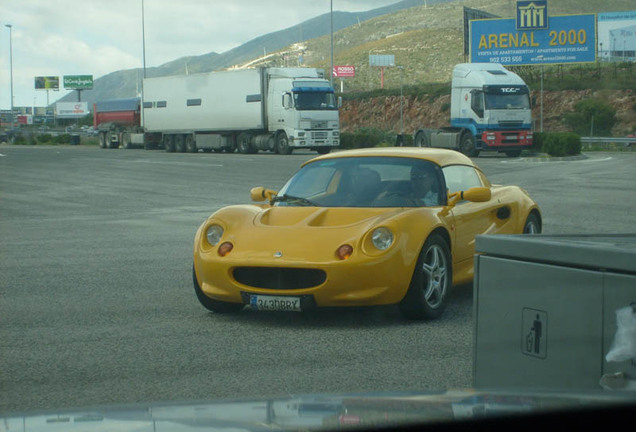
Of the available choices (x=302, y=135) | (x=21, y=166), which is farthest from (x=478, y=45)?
(x=21, y=166)

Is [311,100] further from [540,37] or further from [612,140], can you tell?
[540,37]

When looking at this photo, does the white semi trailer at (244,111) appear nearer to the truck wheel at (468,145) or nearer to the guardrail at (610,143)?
the truck wheel at (468,145)

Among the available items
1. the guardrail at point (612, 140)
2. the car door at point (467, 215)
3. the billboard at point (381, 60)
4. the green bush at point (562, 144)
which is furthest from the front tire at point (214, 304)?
the billboard at point (381, 60)

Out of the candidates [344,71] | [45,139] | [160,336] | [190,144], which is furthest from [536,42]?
[344,71]

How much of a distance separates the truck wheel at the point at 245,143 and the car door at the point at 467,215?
3778cm

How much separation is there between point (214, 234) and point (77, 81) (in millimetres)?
150995

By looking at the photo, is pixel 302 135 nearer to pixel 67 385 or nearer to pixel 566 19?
pixel 566 19

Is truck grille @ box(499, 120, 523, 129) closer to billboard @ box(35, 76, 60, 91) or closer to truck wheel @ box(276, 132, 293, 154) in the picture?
truck wheel @ box(276, 132, 293, 154)

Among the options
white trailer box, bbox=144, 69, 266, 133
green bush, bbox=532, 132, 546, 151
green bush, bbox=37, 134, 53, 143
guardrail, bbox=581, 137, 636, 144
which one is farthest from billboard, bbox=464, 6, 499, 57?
green bush, bbox=37, 134, 53, 143

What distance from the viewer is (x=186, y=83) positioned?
167 ft

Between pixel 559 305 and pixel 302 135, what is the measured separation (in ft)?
123

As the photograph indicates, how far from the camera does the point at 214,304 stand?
7.81 meters

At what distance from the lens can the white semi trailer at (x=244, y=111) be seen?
134 feet

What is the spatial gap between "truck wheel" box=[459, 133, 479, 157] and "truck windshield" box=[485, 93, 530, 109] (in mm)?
1608
